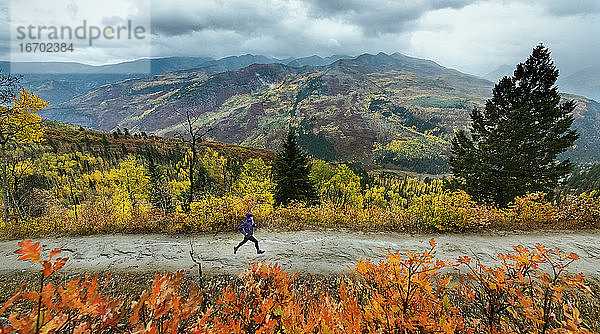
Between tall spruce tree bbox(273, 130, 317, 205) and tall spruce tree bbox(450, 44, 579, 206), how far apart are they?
1406cm

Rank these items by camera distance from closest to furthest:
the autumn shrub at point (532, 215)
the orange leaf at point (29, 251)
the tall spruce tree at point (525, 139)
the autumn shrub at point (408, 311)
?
Result: the orange leaf at point (29, 251), the autumn shrub at point (408, 311), the autumn shrub at point (532, 215), the tall spruce tree at point (525, 139)

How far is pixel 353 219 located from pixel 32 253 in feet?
38.9

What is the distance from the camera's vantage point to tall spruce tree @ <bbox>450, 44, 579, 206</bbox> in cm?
1764

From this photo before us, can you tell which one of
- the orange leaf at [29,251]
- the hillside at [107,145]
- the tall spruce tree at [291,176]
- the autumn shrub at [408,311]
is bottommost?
the hillside at [107,145]

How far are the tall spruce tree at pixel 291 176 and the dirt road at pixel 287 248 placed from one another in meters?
14.2

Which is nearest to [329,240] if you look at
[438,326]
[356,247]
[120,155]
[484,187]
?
[356,247]

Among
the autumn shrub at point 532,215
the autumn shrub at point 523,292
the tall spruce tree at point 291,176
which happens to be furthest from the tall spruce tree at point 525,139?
the autumn shrub at point 523,292

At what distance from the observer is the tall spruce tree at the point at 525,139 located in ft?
57.9

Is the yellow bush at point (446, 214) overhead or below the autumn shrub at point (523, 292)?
below

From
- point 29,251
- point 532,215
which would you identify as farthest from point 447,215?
point 29,251

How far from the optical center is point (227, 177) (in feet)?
211

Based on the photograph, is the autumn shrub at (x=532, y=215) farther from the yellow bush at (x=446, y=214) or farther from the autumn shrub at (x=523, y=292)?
the autumn shrub at (x=523, y=292)

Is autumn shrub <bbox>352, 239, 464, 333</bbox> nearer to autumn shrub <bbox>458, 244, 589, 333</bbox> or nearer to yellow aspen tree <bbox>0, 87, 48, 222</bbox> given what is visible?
autumn shrub <bbox>458, 244, 589, 333</bbox>

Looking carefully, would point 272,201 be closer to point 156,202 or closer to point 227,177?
point 156,202
